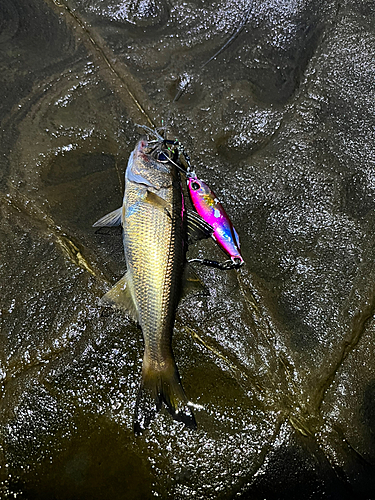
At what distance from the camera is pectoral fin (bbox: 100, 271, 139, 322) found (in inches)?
108

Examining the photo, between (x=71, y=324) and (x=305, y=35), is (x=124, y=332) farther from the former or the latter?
(x=305, y=35)

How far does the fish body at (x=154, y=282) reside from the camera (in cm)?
261

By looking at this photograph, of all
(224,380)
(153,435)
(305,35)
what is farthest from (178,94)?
(153,435)

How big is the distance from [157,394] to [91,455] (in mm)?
767

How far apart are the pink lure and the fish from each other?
0.58 feet

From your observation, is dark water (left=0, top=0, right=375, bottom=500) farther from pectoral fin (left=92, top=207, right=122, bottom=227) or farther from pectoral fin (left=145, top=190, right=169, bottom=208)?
pectoral fin (left=145, top=190, right=169, bottom=208)

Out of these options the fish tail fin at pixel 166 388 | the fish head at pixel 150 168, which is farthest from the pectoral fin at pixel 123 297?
the fish head at pixel 150 168

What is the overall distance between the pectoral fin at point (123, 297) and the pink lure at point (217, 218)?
Result: 91cm

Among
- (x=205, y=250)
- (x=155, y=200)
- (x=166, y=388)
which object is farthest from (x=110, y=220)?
(x=166, y=388)

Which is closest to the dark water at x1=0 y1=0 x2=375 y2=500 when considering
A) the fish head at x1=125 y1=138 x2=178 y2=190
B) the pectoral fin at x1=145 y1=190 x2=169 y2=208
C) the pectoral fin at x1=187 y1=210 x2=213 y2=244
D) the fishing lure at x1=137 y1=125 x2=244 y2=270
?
the fishing lure at x1=137 y1=125 x2=244 y2=270

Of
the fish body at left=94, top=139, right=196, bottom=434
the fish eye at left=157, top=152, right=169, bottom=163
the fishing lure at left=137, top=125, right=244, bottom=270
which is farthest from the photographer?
the fishing lure at left=137, top=125, right=244, bottom=270

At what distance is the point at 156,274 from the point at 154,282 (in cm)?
7

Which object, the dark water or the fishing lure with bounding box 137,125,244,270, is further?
the fishing lure with bounding box 137,125,244,270

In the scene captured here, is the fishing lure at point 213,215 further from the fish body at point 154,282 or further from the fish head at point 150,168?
the fish body at point 154,282
